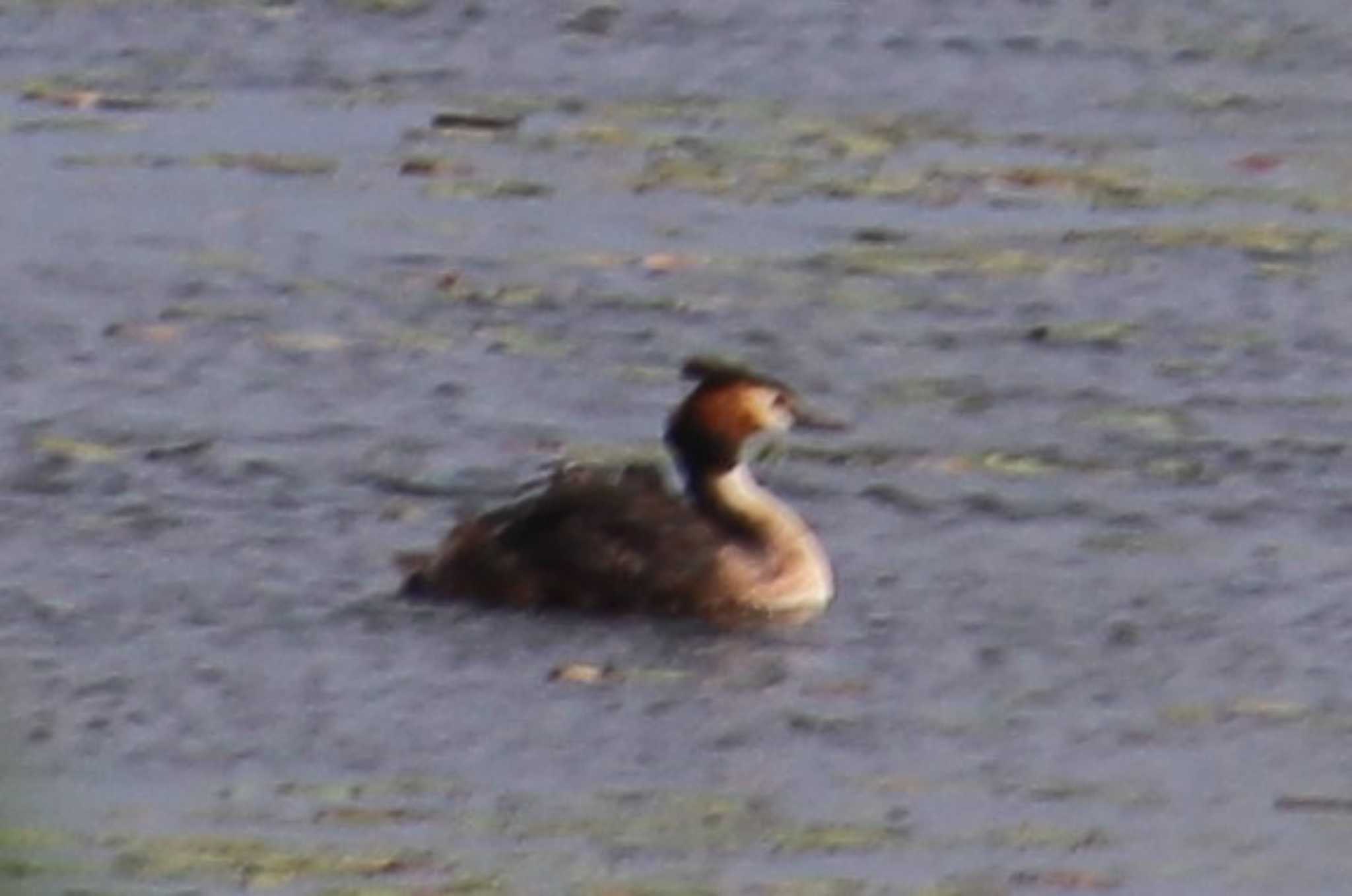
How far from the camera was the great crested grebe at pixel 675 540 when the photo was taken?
47.8 feet

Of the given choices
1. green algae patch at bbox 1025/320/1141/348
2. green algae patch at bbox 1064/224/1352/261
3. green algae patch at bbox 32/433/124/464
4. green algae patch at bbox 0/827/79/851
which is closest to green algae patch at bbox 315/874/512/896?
green algae patch at bbox 0/827/79/851

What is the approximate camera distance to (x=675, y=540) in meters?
15.0

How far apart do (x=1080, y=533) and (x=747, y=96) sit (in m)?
5.65

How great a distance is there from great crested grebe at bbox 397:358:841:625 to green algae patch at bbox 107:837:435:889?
8.60ft

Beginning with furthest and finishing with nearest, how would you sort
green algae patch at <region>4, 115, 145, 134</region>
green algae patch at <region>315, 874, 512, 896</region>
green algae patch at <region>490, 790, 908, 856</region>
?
green algae patch at <region>4, 115, 145, 134</region>, green algae patch at <region>490, 790, 908, 856</region>, green algae patch at <region>315, 874, 512, 896</region>

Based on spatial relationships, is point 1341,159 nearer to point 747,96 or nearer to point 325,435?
point 747,96

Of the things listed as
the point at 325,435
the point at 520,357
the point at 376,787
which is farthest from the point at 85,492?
the point at 376,787

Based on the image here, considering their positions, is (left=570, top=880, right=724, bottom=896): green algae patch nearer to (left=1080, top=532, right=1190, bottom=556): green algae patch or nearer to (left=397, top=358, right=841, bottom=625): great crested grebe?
(left=397, top=358, right=841, bottom=625): great crested grebe

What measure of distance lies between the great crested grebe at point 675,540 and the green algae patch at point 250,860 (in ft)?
8.60

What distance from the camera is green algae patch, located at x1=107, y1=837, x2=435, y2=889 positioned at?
462 inches

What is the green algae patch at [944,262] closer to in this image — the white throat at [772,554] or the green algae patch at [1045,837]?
the white throat at [772,554]

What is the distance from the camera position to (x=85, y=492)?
15.3m

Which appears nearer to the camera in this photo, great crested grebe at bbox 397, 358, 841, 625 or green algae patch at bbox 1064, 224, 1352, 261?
great crested grebe at bbox 397, 358, 841, 625

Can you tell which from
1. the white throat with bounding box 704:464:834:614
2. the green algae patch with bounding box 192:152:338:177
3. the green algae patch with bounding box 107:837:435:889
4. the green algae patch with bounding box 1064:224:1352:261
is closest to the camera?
the green algae patch with bounding box 107:837:435:889
